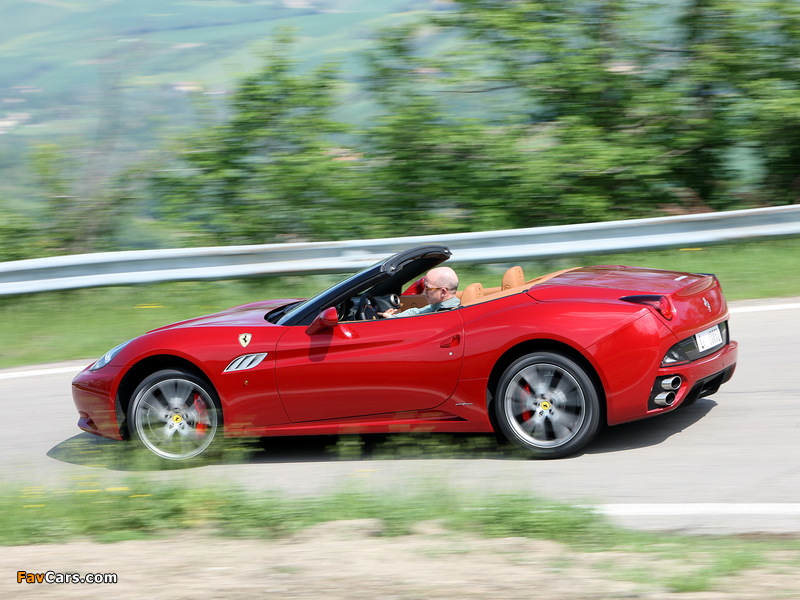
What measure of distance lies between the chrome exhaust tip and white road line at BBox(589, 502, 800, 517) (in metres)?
0.82

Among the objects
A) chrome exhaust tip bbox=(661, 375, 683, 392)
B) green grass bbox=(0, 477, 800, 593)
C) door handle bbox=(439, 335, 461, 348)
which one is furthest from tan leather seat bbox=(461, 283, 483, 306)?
green grass bbox=(0, 477, 800, 593)

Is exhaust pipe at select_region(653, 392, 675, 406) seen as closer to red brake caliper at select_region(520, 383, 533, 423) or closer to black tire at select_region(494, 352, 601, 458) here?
black tire at select_region(494, 352, 601, 458)

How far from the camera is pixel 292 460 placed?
6.38 meters

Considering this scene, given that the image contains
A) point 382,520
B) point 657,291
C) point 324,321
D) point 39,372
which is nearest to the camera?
point 382,520

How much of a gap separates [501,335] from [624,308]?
0.71 meters

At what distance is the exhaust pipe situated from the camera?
5559mm

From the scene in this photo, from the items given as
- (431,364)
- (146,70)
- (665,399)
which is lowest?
(665,399)

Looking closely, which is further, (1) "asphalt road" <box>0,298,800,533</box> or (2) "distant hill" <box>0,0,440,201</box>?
(2) "distant hill" <box>0,0,440,201</box>

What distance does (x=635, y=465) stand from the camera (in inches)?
220

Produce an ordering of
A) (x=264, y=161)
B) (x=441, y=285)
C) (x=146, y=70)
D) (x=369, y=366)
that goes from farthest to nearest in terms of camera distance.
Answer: (x=146, y=70) < (x=264, y=161) < (x=441, y=285) < (x=369, y=366)

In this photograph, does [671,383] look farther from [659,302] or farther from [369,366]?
[369,366]

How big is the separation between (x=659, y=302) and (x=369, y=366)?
67.9 inches

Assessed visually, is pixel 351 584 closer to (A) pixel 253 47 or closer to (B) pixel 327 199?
(B) pixel 327 199

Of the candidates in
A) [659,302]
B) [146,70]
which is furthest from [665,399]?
[146,70]
